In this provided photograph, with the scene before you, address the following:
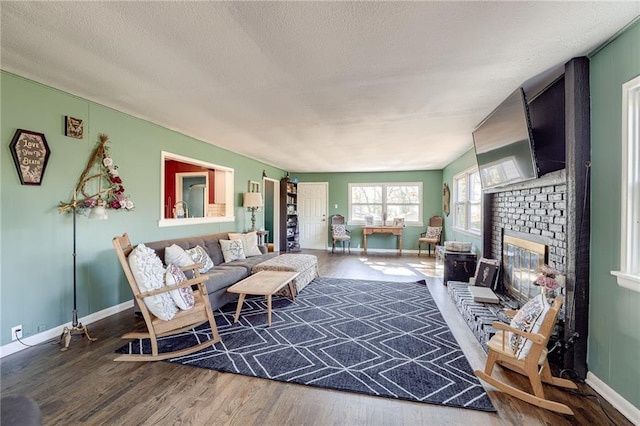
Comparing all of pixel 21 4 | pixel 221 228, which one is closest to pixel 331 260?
pixel 221 228

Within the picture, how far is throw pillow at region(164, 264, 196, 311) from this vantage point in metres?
2.49

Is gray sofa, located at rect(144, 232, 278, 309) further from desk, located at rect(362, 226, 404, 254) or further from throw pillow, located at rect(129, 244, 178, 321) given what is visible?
desk, located at rect(362, 226, 404, 254)

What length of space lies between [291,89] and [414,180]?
19.9 ft

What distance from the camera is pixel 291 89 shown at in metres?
2.62

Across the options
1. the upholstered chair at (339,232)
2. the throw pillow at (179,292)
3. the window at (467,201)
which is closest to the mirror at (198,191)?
the throw pillow at (179,292)

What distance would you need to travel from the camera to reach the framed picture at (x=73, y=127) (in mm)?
2750

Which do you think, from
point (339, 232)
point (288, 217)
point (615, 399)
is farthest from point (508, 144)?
point (288, 217)

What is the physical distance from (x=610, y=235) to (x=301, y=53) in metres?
2.39

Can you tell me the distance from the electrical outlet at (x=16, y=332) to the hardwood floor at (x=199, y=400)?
0.14 metres

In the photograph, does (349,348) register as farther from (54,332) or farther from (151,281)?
(54,332)

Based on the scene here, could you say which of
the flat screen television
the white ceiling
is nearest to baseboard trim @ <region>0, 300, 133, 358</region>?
the white ceiling

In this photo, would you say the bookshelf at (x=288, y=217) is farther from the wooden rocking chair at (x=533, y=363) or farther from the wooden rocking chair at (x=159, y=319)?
the wooden rocking chair at (x=533, y=363)

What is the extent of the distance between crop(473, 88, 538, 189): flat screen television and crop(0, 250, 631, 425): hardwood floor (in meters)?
1.73

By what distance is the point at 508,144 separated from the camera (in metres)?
2.74
